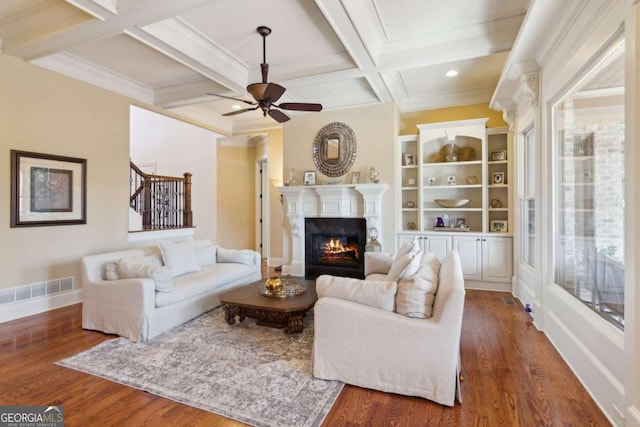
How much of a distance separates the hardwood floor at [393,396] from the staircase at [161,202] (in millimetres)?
3248

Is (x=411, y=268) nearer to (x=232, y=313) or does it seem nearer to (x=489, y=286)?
(x=232, y=313)

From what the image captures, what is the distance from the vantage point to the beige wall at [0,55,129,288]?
364 cm

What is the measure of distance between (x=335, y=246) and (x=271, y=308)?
2836 millimetres

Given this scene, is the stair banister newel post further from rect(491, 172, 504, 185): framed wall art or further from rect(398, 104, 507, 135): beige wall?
rect(491, 172, 504, 185): framed wall art

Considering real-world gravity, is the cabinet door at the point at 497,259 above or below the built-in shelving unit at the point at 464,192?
below

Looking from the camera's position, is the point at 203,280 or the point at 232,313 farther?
the point at 203,280

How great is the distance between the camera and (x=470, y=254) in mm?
4938

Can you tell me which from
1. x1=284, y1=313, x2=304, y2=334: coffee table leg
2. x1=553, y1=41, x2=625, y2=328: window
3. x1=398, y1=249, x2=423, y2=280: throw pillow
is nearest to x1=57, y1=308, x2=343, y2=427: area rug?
x1=284, y1=313, x2=304, y2=334: coffee table leg

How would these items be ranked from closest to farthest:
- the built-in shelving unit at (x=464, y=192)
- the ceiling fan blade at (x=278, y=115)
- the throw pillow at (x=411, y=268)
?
1. the throw pillow at (x=411, y=268)
2. the ceiling fan blade at (x=278, y=115)
3. the built-in shelving unit at (x=464, y=192)

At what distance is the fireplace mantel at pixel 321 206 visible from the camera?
527 cm

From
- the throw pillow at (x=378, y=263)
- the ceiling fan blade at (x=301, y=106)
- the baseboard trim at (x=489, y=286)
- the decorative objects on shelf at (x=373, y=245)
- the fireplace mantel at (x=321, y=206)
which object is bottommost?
the baseboard trim at (x=489, y=286)

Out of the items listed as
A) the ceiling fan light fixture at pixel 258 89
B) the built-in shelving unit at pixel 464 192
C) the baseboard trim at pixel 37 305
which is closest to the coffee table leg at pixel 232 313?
the ceiling fan light fixture at pixel 258 89

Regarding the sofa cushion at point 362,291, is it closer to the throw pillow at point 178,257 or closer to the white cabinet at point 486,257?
the throw pillow at point 178,257

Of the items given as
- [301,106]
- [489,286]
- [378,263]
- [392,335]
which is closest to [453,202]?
[489,286]
